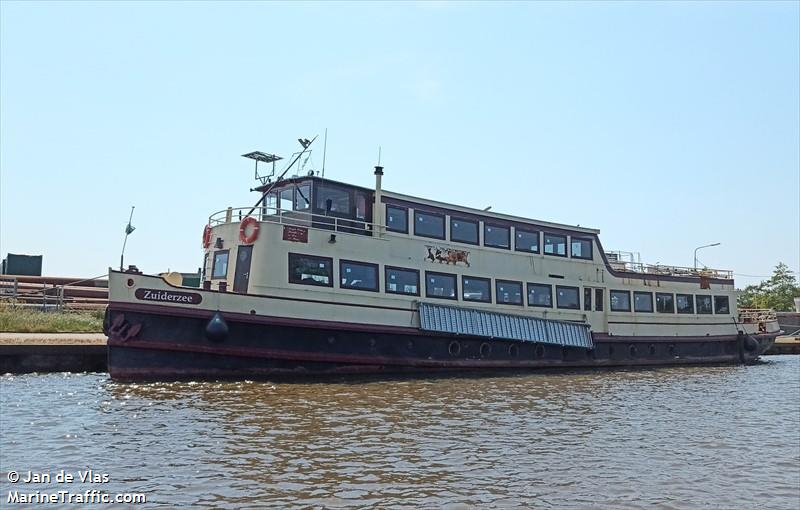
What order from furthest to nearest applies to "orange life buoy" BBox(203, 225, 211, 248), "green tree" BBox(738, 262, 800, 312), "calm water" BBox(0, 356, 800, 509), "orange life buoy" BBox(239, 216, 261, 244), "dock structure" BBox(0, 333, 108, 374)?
"green tree" BBox(738, 262, 800, 312)
"orange life buoy" BBox(203, 225, 211, 248)
"orange life buoy" BBox(239, 216, 261, 244)
"dock structure" BBox(0, 333, 108, 374)
"calm water" BBox(0, 356, 800, 509)

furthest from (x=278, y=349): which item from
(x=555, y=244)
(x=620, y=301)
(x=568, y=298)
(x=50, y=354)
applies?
(x=620, y=301)

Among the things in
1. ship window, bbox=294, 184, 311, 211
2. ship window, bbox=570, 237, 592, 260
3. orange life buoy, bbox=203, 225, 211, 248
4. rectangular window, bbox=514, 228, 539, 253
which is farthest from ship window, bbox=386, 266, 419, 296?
ship window, bbox=570, 237, 592, 260

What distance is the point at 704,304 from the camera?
27.6 m

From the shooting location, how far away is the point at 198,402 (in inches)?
501

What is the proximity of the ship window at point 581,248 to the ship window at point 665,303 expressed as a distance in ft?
12.4

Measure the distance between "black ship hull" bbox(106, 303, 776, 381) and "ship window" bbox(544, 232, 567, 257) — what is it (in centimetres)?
352

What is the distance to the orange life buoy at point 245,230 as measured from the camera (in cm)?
1712

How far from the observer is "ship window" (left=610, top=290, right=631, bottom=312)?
24422mm

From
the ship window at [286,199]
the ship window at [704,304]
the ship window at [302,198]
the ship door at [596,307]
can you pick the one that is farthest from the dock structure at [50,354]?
the ship window at [704,304]

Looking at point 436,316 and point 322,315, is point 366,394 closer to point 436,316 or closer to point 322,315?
point 322,315

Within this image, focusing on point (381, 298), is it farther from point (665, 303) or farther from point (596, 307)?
→ point (665, 303)

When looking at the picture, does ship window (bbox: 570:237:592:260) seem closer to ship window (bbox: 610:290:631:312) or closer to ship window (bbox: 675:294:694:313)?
ship window (bbox: 610:290:631:312)

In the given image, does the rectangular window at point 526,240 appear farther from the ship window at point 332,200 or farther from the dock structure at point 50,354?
the dock structure at point 50,354

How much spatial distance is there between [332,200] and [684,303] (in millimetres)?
15913
